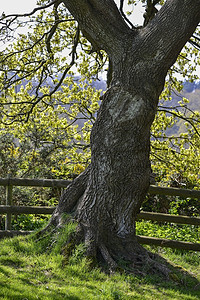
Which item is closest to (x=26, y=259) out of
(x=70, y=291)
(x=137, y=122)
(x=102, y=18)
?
(x=70, y=291)

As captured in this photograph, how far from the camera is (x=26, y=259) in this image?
17.6ft

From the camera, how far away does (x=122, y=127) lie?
582 centimetres

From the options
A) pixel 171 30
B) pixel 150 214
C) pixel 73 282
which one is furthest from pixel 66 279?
pixel 171 30

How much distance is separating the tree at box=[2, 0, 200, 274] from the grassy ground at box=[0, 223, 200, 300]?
1.11 ft

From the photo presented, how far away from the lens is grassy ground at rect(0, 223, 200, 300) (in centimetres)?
421

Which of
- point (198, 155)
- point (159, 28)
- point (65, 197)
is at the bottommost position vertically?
point (65, 197)

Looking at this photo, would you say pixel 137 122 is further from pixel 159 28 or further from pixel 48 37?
pixel 48 37

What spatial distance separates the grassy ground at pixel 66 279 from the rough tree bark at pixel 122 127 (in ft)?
1.52

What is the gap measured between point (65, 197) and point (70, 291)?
7.33 ft

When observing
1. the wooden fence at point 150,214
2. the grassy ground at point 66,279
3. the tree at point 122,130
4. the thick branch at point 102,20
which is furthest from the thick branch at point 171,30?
the grassy ground at point 66,279

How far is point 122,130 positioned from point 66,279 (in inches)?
98.6

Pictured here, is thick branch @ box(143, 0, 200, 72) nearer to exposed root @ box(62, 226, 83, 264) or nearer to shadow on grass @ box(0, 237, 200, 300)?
exposed root @ box(62, 226, 83, 264)

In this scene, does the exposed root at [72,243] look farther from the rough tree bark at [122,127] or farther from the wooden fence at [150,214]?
the wooden fence at [150,214]

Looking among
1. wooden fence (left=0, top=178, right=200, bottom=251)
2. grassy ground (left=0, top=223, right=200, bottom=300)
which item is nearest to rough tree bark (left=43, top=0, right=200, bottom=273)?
grassy ground (left=0, top=223, right=200, bottom=300)
